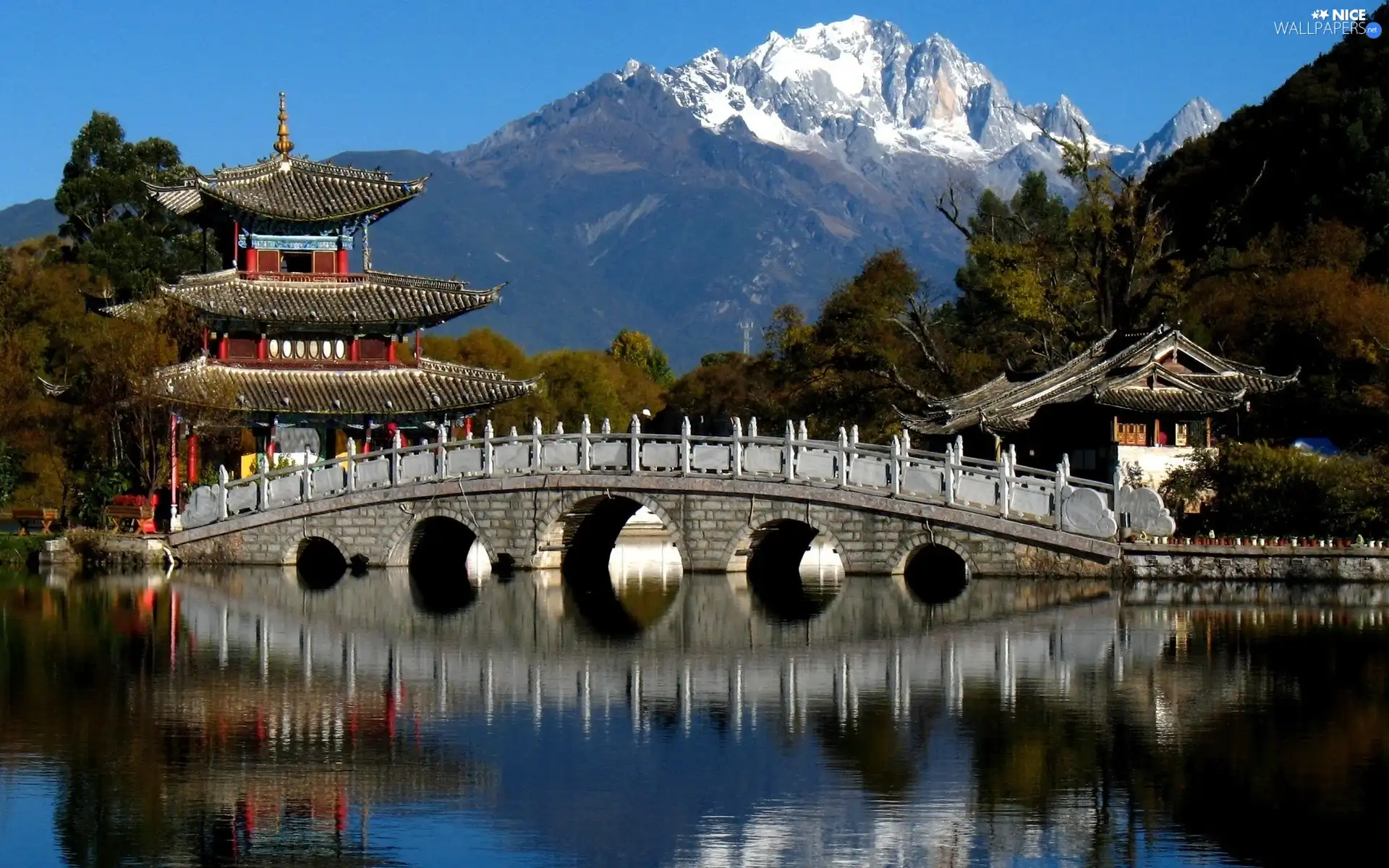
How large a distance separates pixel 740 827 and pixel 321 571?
83.7ft

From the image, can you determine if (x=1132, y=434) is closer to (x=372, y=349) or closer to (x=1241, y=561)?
(x=1241, y=561)

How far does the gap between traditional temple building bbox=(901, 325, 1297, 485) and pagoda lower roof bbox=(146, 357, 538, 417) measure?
11.4 m

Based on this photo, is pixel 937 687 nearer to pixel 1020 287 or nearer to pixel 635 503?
pixel 635 503

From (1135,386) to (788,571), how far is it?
7.84 m

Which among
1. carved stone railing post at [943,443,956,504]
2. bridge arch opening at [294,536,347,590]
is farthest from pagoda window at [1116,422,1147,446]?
bridge arch opening at [294,536,347,590]

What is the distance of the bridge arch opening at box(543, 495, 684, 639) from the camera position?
106 feet

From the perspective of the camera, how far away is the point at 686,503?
3747 centimetres

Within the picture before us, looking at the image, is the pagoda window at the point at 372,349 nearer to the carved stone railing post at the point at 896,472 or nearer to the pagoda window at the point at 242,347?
the pagoda window at the point at 242,347

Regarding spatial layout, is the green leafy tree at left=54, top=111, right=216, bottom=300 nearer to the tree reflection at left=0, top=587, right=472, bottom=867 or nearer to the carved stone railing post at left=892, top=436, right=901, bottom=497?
the carved stone railing post at left=892, top=436, right=901, bottom=497

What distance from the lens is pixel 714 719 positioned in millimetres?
21562

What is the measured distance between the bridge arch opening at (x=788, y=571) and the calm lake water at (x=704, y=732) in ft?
7.06

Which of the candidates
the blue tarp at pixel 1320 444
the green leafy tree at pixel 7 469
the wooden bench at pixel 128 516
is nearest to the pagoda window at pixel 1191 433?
the blue tarp at pixel 1320 444

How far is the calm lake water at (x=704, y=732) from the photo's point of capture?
15.9m

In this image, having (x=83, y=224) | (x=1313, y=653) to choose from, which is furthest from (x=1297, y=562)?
(x=83, y=224)
